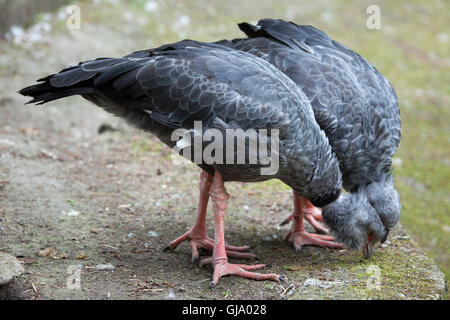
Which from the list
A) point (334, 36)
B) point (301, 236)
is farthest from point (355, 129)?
point (334, 36)

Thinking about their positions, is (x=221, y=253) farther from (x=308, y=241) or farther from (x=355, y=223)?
(x=355, y=223)

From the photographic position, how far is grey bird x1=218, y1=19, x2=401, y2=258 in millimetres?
3930

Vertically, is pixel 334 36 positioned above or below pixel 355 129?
above

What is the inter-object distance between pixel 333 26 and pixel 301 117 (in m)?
6.83

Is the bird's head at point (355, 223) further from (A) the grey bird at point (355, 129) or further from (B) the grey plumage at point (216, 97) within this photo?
(B) the grey plumage at point (216, 97)

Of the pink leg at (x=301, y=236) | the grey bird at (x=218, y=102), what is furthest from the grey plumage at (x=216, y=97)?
the pink leg at (x=301, y=236)

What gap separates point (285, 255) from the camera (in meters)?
4.16

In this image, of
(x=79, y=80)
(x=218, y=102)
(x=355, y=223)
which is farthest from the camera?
(x=355, y=223)

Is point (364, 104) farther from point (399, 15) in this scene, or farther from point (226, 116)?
point (399, 15)

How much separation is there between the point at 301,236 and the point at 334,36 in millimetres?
5900

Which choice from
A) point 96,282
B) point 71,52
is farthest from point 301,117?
point 71,52

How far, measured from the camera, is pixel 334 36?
945 cm
